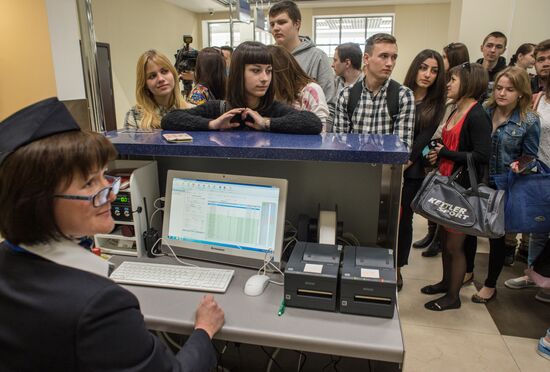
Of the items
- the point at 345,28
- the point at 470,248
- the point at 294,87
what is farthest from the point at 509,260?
the point at 345,28

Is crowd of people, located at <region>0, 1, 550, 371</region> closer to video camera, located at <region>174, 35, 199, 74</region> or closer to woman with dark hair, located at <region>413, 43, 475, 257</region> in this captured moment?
woman with dark hair, located at <region>413, 43, 475, 257</region>

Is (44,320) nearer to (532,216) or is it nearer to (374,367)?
(374,367)

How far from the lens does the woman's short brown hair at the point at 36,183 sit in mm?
750

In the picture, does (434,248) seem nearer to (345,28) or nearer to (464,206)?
(464,206)

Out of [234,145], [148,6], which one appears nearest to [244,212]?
[234,145]

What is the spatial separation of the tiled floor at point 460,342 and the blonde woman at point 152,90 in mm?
1855

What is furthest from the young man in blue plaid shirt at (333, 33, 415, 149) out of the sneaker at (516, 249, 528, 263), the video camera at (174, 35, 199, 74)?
the video camera at (174, 35, 199, 74)

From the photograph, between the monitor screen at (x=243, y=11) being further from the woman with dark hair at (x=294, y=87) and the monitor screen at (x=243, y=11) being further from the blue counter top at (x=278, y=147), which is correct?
the blue counter top at (x=278, y=147)

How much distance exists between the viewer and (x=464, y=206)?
78.9 inches

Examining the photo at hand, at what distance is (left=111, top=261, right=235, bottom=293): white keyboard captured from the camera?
131 cm

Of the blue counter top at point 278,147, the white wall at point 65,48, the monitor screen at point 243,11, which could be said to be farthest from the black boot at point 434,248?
the white wall at point 65,48

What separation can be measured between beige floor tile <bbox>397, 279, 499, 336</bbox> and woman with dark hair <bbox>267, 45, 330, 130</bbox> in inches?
50.2

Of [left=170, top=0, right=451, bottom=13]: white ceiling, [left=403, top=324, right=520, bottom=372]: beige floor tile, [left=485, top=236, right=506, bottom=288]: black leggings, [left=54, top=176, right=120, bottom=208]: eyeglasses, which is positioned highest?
[left=170, top=0, right=451, bottom=13]: white ceiling

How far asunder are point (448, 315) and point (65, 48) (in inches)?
168
